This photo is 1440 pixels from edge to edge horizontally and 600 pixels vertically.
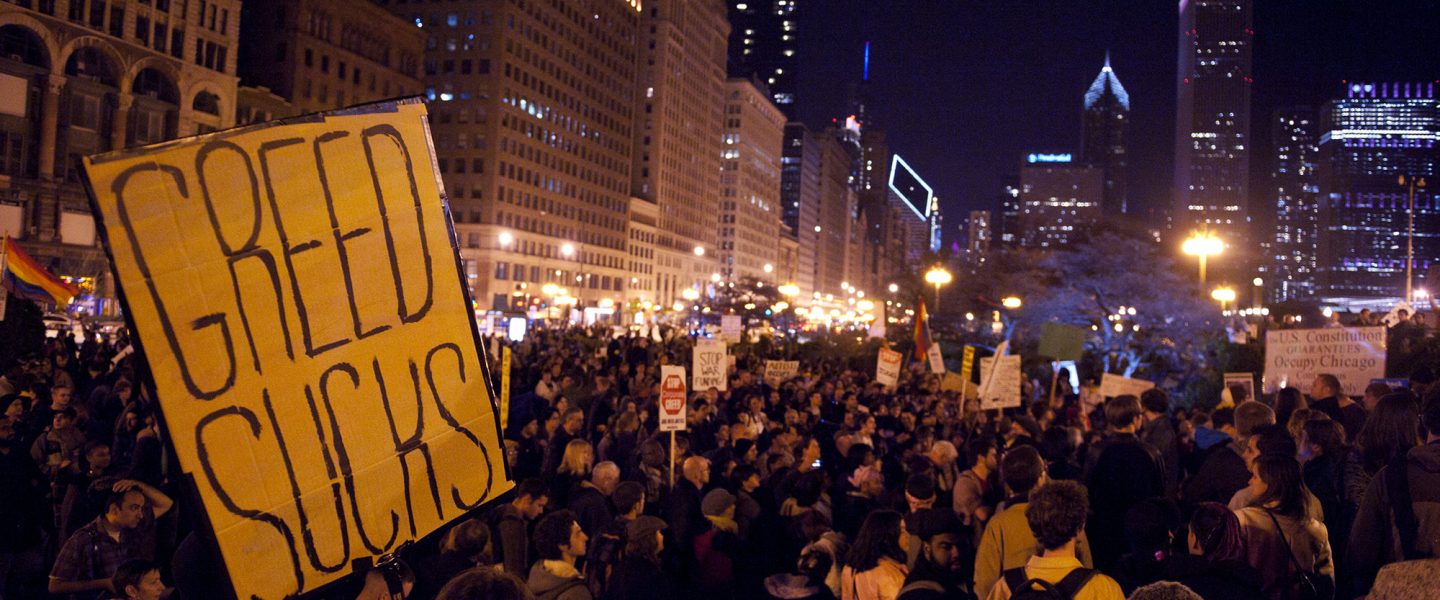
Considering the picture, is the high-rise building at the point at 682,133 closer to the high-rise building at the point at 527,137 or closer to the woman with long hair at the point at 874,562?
the high-rise building at the point at 527,137

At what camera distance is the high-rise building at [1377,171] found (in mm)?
110562

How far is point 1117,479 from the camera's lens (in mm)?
7215

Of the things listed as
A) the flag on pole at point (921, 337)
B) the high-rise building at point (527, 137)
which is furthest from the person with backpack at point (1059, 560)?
the high-rise building at point (527, 137)

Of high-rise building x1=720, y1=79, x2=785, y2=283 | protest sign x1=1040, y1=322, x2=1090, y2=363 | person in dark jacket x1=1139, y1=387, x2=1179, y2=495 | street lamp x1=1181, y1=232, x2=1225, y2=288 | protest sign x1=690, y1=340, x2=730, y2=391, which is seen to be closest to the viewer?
person in dark jacket x1=1139, y1=387, x2=1179, y2=495

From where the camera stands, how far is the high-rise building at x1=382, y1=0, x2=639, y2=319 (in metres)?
99.4

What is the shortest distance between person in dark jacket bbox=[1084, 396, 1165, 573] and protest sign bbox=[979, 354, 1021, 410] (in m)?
7.68

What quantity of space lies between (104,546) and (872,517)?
4726 mm

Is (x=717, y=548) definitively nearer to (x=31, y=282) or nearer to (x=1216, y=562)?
(x=1216, y=562)

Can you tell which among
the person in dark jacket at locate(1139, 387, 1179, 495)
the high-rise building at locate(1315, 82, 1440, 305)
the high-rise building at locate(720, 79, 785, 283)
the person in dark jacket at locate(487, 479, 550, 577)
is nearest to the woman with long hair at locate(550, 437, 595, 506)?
the person in dark jacket at locate(487, 479, 550, 577)

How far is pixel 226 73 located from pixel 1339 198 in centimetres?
12312

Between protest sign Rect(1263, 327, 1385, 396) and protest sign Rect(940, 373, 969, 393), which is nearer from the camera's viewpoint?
protest sign Rect(1263, 327, 1385, 396)

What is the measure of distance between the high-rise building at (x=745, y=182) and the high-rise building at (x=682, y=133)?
18.5 feet

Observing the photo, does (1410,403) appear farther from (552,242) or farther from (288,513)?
(552,242)

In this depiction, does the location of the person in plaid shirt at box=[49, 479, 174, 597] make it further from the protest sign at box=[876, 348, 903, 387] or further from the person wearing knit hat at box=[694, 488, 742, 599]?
the protest sign at box=[876, 348, 903, 387]
